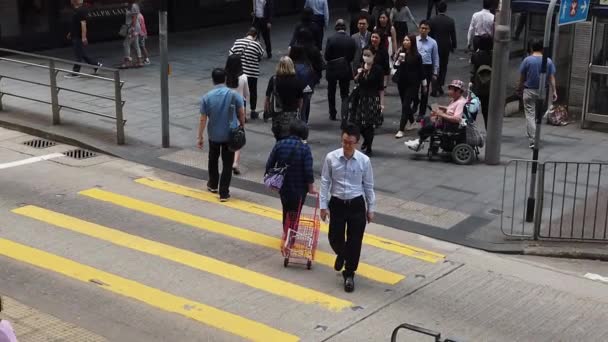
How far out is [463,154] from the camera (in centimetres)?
1330

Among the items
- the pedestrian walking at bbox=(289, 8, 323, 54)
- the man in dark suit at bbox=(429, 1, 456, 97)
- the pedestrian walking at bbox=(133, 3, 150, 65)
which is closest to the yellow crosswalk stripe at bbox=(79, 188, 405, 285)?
the pedestrian walking at bbox=(289, 8, 323, 54)

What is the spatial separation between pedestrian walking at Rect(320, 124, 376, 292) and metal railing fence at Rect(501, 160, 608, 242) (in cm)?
267

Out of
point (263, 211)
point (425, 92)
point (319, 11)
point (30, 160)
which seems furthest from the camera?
point (319, 11)

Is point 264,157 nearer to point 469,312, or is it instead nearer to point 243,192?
point 243,192

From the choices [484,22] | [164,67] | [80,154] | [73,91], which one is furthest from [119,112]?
[484,22]

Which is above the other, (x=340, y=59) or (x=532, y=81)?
(x=340, y=59)

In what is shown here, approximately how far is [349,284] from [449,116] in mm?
5050

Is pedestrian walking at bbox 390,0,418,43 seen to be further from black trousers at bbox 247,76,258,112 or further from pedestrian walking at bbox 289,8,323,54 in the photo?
black trousers at bbox 247,76,258,112

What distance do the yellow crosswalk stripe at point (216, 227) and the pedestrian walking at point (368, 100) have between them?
3498mm

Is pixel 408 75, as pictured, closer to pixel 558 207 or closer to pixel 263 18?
pixel 558 207

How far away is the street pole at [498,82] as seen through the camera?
42.3 ft

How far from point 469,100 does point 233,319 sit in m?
6.62

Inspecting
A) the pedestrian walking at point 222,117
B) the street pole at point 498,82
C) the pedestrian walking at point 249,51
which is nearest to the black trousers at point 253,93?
the pedestrian walking at point 249,51

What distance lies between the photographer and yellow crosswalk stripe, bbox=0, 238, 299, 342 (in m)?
7.85
